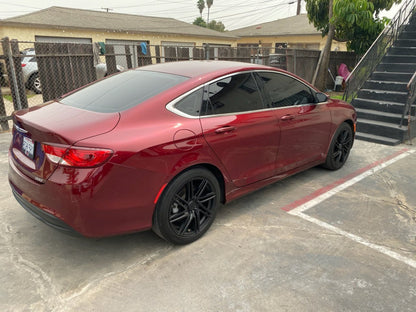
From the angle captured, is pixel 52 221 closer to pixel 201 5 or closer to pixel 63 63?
pixel 63 63

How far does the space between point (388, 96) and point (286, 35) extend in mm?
20280

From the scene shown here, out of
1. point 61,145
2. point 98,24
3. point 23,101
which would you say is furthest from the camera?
point 98,24

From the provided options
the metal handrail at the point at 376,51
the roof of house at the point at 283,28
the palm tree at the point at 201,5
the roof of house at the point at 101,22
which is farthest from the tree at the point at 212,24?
the metal handrail at the point at 376,51

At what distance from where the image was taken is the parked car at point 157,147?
7.47 ft

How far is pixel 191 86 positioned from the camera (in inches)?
113

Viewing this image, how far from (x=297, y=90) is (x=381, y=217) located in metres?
1.72

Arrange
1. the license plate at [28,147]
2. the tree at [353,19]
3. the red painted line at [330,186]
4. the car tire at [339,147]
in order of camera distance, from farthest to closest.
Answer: the tree at [353,19], the car tire at [339,147], the red painted line at [330,186], the license plate at [28,147]

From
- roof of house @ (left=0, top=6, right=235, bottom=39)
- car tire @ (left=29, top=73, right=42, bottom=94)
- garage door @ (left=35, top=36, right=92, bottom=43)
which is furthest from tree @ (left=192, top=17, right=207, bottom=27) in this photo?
car tire @ (left=29, top=73, right=42, bottom=94)

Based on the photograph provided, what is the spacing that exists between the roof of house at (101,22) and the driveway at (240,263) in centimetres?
1685

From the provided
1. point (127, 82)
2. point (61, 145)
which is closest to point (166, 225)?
point (61, 145)

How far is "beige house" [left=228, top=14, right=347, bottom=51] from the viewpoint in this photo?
24.6m

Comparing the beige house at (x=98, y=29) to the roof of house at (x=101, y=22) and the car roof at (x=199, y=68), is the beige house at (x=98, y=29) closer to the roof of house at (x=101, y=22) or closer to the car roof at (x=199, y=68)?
the roof of house at (x=101, y=22)

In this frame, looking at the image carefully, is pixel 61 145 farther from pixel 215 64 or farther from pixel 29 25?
pixel 29 25

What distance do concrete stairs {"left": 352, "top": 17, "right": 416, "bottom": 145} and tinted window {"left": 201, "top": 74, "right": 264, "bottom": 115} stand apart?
4.32m
